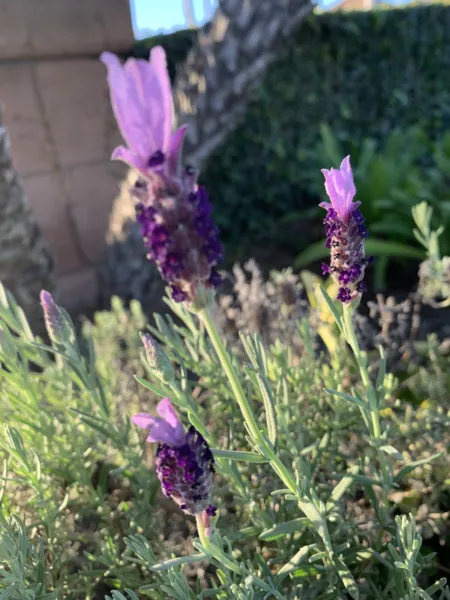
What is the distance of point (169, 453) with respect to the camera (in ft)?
1.88

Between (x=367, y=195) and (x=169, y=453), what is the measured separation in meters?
2.75

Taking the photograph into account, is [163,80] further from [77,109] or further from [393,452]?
[77,109]

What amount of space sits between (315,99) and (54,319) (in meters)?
3.53

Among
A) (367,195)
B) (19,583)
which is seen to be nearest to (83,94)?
(367,195)

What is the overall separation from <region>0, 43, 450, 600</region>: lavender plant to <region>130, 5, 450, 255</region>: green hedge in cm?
260

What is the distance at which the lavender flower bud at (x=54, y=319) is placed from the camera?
0.78 metres

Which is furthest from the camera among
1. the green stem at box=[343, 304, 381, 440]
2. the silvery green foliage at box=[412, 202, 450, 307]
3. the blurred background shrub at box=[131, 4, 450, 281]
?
the blurred background shrub at box=[131, 4, 450, 281]

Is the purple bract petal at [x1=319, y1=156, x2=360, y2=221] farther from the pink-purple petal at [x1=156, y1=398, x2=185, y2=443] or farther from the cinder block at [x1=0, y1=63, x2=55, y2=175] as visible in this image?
the cinder block at [x1=0, y1=63, x2=55, y2=175]

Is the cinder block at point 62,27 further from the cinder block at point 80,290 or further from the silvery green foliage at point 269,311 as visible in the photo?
the silvery green foliage at point 269,311

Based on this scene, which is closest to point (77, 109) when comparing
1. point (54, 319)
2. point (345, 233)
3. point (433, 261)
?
point (433, 261)

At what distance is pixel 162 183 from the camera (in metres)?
0.50

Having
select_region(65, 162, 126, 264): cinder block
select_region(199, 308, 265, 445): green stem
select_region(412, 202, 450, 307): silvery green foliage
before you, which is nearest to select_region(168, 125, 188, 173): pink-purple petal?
select_region(199, 308, 265, 445): green stem

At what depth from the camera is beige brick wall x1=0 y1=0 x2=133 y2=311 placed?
3.14 meters

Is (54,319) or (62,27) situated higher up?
(62,27)
